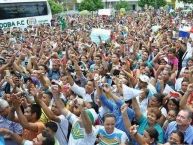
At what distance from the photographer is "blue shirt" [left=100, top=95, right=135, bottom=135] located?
584 cm

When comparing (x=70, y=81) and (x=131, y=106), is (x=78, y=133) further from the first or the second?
(x=70, y=81)

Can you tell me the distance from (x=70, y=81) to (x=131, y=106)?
1.95 m

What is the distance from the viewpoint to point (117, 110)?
617 centimetres

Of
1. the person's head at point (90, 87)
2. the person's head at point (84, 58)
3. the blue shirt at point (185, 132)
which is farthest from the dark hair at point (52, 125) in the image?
the person's head at point (84, 58)

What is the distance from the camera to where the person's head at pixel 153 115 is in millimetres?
5531

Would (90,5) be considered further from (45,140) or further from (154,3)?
(45,140)

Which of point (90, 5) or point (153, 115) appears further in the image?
point (90, 5)

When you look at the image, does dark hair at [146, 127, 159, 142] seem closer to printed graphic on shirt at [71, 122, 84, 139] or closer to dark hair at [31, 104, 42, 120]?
printed graphic on shirt at [71, 122, 84, 139]

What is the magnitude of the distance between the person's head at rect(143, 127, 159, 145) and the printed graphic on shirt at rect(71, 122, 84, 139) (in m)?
0.76

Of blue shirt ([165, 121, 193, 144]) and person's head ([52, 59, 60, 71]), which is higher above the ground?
blue shirt ([165, 121, 193, 144])

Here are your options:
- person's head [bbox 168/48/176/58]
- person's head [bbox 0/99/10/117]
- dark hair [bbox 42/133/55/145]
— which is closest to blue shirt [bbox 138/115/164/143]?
dark hair [bbox 42/133/55/145]

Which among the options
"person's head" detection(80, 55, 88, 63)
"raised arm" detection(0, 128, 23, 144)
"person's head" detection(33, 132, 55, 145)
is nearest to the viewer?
"person's head" detection(33, 132, 55, 145)

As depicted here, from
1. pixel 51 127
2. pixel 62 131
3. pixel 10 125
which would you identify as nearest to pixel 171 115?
pixel 62 131

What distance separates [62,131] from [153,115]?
111 cm
